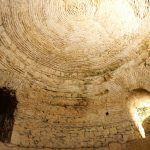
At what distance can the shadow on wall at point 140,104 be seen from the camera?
6.86 m

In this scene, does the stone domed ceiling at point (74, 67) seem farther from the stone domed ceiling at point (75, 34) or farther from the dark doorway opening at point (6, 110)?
the dark doorway opening at point (6, 110)

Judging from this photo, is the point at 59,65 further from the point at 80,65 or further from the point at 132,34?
the point at 132,34

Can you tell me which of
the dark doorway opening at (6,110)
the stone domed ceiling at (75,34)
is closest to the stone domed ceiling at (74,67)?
the stone domed ceiling at (75,34)

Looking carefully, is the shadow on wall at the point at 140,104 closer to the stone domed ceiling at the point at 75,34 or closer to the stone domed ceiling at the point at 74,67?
the stone domed ceiling at the point at 74,67

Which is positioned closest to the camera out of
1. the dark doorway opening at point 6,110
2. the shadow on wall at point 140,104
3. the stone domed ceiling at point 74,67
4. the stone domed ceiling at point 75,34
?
the dark doorway opening at point 6,110

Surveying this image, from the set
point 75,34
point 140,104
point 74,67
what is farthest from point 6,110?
point 140,104

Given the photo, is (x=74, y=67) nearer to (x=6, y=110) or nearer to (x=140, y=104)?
(x=140, y=104)

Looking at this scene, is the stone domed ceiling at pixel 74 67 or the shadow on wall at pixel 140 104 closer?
the stone domed ceiling at pixel 74 67

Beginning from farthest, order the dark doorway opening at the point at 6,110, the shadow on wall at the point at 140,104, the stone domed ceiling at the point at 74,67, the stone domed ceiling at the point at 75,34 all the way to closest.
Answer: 1. the stone domed ceiling at the point at 75,34
2. the shadow on wall at the point at 140,104
3. the stone domed ceiling at the point at 74,67
4. the dark doorway opening at the point at 6,110

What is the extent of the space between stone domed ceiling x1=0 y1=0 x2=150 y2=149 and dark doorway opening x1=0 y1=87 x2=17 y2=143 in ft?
0.46

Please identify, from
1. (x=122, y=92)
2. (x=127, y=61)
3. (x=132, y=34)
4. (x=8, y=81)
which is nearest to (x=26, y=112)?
(x=8, y=81)

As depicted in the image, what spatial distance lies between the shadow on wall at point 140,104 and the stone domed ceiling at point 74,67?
40 mm

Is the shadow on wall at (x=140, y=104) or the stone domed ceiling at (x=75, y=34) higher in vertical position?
the stone domed ceiling at (x=75, y=34)

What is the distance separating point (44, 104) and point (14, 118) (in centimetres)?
88
